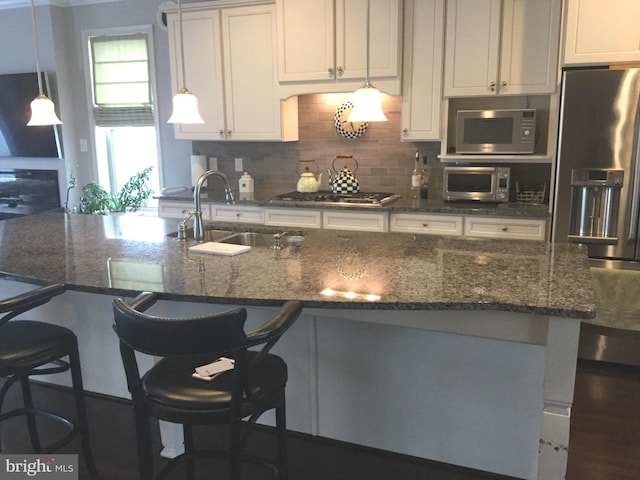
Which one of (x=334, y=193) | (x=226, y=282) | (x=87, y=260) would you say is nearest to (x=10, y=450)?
(x=87, y=260)

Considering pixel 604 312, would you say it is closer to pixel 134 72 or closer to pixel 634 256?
pixel 634 256

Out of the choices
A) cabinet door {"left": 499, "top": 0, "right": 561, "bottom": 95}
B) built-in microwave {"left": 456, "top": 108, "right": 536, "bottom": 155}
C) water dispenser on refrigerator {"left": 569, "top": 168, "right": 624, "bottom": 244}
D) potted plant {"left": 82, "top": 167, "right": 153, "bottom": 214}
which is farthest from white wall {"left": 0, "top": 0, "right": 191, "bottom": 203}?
water dispenser on refrigerator {"left": 569, "top": 168, "right": 624, "bottom": 244}

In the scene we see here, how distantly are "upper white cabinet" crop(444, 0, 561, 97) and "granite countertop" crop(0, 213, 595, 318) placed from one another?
1.57 meters

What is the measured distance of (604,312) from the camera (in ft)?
10.6

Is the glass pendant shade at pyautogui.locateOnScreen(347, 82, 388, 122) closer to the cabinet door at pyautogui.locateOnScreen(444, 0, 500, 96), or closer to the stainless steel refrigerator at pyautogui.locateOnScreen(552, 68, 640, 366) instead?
the stainless steel refrigerator at pyautogui.locateOnScreen(552, 68, 640, 366)

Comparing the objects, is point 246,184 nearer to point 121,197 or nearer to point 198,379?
point 121,197

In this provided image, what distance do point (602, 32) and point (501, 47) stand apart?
61 centimetres

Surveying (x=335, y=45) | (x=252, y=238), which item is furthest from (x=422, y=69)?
(x=252, y=238)

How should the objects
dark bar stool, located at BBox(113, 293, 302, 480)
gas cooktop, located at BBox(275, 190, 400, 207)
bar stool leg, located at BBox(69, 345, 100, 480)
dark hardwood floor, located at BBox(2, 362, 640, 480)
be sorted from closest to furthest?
1. dark bar stool, located at BBox(113, 293, 302, 480)
2. bar stool leg, located at BBox(69, 345, 100, 480)
3. dark hardwood floor, located at BBox(2, 362, 640, 480)
4. gas cooktop, located at BBox(275, 190, 400, 207)

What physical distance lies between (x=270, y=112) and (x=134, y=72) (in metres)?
1.52

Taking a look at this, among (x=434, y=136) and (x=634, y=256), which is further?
(x=434, y=136)

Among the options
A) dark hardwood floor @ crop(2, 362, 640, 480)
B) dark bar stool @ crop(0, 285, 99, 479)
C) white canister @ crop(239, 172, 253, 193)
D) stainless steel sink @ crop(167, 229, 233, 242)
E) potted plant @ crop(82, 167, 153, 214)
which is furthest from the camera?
potted plant @ crop(82, 167, 153, 214)

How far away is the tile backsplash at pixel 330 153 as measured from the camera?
4254 millimetres

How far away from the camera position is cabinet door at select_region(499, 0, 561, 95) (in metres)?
3.48
